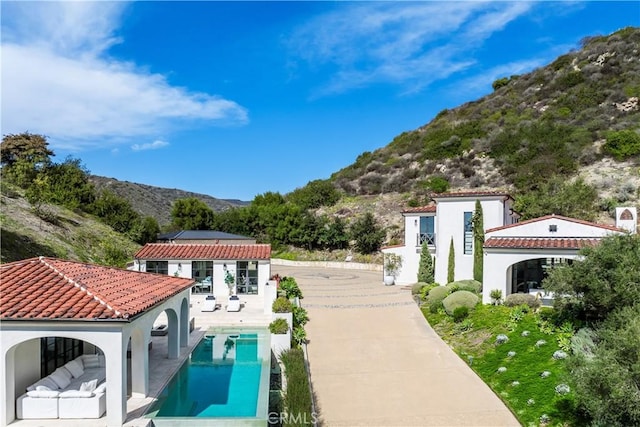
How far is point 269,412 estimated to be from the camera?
12133 mm

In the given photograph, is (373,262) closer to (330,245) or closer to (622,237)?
(330,245)

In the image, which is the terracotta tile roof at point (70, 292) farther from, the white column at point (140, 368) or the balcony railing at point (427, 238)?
the balcony railing at point (427, 238)

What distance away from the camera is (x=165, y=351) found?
16.8m

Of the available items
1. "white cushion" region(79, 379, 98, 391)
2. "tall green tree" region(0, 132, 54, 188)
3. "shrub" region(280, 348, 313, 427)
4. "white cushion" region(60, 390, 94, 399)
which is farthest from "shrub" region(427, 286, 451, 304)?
"tall green tree" region(0, 132, 54, 188)

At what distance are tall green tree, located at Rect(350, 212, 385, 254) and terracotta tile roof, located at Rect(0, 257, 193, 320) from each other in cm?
3555

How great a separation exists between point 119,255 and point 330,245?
2833cm

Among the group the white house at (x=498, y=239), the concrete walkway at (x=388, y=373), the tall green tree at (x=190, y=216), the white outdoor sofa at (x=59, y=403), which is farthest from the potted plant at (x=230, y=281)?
the tall green tree at (x=190, y=216)

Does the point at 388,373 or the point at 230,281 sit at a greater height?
the point at 230,281

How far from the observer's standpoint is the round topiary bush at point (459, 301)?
2265 centimetres

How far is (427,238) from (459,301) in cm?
1124

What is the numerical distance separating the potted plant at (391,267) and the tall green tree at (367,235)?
1395 centimetres

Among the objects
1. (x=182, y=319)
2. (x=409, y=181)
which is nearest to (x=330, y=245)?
(x=409, y=181)

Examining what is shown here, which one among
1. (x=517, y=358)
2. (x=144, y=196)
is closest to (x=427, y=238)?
(x=517, y=358)

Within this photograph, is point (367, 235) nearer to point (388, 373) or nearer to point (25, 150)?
point (388, 373)
